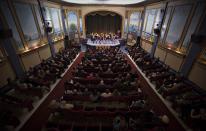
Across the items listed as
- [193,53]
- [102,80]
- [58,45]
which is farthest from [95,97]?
[58,45]

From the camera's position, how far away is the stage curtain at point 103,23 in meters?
24.6

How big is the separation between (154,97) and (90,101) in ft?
13.1

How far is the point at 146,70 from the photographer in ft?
36.0

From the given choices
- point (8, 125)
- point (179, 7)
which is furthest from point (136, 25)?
point (8, 125)

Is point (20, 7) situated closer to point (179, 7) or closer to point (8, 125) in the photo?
point (8, 125)

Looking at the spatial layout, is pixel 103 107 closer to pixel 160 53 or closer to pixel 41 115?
pixel 41 115

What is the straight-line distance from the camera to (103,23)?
25141 mm

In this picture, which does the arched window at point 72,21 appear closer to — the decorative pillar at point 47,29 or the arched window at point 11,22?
the decorative pillar at point 47,29

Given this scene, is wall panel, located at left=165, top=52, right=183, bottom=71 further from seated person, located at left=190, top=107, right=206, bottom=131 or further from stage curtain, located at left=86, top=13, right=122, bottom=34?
stage curtain, located at left=86, top=13, right=122, bottom=34

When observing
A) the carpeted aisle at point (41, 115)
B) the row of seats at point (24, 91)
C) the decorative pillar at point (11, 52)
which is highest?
the decorative pillar at point (11, 52)

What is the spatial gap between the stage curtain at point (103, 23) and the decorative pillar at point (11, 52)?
17.3 metres

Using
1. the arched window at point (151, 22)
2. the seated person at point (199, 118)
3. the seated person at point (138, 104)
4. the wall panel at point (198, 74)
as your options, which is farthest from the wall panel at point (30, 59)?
the arched window at point (151, 22)

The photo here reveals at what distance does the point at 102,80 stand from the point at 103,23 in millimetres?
19174

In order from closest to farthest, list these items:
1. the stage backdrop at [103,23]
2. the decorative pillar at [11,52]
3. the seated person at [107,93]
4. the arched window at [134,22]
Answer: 1. the seated person at [107,93]
2. the decorative pillar at [11,52]
3. the arched window at [134,22]
4. the stage backdrop at [103,23]
